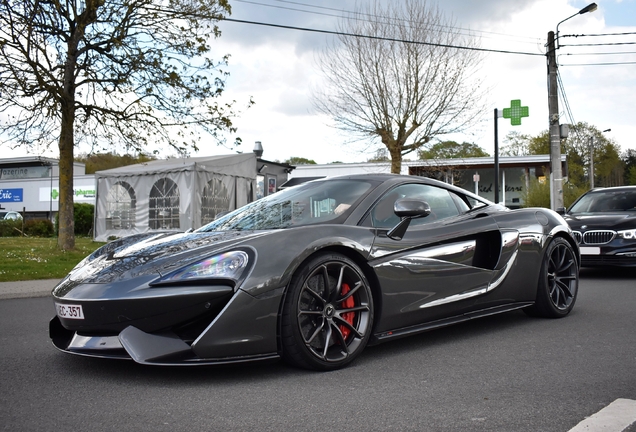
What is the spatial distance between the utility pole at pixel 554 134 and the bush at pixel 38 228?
63.4 ft

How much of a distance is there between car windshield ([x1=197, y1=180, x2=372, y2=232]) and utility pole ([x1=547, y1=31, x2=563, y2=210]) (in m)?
14.2

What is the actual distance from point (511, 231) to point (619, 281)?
15.2ft

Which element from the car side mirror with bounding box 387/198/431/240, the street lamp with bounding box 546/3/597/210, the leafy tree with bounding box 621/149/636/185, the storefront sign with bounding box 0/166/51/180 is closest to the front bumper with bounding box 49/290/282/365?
the car side mirror with bounding box 387/198/431/240

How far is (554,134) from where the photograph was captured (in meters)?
18.6

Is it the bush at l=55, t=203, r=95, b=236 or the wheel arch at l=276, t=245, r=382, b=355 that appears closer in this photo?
the wheel arch at l=276, t=245, r=382, b=355

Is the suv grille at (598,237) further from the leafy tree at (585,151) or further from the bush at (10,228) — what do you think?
the leafy tree at (585,151)

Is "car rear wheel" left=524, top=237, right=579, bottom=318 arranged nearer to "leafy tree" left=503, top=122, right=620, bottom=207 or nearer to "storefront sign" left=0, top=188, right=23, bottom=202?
"storefront sign" left=0, top=188, right=23, bottom=202

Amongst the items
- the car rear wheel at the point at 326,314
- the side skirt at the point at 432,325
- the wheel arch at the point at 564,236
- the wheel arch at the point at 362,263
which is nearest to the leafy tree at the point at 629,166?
the wheel arch at the point at 564,236

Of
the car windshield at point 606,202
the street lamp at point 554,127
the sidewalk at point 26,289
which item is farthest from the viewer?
the street lamp at point 554,127

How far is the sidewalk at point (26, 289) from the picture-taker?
814 centimetres

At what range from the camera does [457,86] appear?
2414 cm

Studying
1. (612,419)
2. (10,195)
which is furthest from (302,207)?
(10,195)

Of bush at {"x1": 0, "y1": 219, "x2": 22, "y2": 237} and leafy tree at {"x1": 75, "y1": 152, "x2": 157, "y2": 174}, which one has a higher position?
leafy tree at {"x1": 75, "y1": 152, "x2": 157, "y2": 174}

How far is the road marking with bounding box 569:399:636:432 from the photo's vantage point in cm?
263
